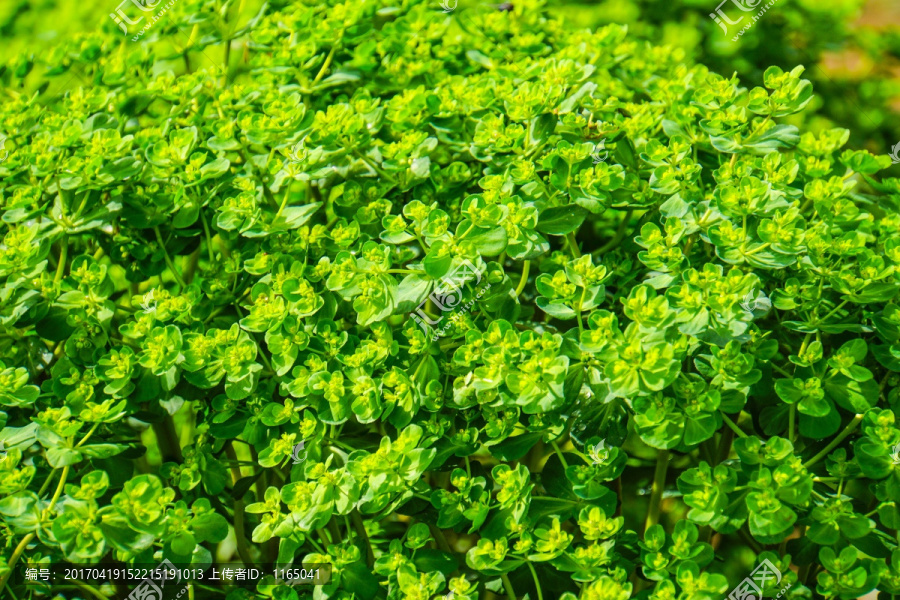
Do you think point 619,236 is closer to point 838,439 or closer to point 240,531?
point 838,439

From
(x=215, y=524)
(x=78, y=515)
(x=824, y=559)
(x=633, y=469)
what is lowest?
(x=633, y=469)

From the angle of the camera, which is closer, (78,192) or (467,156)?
(78,192)

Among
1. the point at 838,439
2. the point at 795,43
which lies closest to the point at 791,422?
the point at 838,439

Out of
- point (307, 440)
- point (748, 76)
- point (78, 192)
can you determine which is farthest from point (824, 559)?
point (748, 76)

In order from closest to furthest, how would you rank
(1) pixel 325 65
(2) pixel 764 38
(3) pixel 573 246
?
(3) pixel 573 246, (1) pixel 325 65, (2) pixel 764 38

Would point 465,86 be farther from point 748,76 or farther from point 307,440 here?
point 748,76

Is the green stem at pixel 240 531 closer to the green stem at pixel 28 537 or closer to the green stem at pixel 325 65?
the green stem at pixel 28 537

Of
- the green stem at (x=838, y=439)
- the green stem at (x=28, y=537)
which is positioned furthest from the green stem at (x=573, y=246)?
the green stem at (x=28, y=537)
